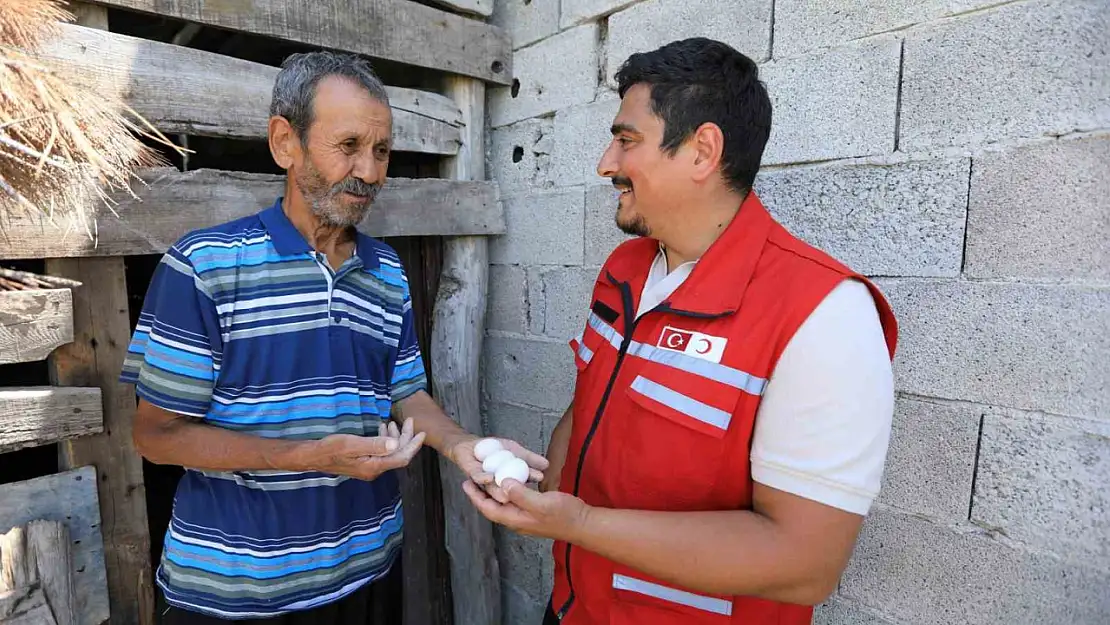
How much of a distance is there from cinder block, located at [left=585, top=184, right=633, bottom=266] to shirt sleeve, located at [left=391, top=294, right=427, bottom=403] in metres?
0.87

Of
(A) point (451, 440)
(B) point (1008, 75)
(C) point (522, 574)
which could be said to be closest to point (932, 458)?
(B) point (1008, 75)

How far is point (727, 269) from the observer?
137cm

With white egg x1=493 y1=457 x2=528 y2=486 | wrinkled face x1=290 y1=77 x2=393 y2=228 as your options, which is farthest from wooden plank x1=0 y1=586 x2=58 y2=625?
white egg x1=493 y1=457 x2=528 y2=486

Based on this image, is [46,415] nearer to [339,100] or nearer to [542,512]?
[339,100]

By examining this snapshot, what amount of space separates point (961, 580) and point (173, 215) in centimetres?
254

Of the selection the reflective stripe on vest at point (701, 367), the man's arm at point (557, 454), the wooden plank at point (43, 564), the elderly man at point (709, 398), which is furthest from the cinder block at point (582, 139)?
the wooden plank at point (43, 564)

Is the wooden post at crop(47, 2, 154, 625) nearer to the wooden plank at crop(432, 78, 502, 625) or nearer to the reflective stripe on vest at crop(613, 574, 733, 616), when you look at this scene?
the wooden plank at crop(432, 78, 502, 625)

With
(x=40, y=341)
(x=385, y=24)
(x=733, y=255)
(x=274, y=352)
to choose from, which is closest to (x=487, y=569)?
(x=274, y=352)

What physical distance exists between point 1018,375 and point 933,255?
1.18ft

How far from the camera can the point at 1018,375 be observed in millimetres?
1554

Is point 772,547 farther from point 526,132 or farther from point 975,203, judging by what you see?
point 526,132

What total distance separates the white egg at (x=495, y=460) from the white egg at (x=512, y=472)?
0.01m

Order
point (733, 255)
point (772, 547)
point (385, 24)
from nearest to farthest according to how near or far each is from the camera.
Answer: point (772, 547) → point (733, 255) → point (385, 24)

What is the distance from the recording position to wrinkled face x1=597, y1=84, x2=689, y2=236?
4.96 ft
